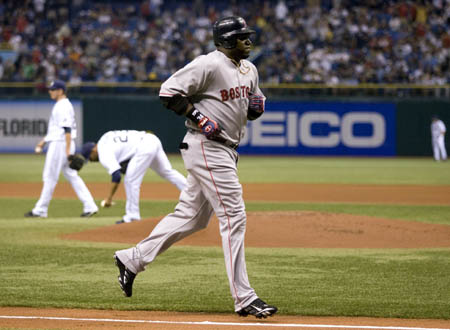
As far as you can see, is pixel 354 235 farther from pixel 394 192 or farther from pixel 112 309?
pixel 394 192

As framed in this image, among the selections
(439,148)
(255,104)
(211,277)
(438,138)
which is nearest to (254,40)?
(438,138)

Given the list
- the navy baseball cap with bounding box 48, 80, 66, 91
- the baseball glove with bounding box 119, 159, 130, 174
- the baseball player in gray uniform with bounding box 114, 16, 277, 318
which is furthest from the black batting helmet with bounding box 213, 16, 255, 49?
the navy baseball cap with bounding box 48, 80, 66, 91

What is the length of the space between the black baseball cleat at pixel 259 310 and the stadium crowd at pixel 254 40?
85.3 ft

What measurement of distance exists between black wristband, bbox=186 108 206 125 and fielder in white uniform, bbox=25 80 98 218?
7.75m

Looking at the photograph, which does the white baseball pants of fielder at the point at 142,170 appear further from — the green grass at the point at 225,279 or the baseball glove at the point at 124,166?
the green grass at the point at 225,279

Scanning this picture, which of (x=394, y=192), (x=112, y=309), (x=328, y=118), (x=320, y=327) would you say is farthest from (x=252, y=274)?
(x=328, y=118)

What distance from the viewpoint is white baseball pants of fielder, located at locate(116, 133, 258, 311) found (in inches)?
231

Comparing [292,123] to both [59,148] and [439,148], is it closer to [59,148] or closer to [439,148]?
[439,148]

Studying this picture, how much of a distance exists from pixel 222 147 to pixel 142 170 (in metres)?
6.15

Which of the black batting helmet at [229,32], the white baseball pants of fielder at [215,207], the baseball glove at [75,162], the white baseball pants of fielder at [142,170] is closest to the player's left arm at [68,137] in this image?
the baseball glove at [75,162]

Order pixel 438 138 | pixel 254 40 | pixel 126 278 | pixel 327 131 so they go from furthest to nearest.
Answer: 1. pixel 254 40
2. pixel 327 131
3. pixel 438 138
4. pixel 126 278

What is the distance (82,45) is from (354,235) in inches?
975

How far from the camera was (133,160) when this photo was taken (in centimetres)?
1204

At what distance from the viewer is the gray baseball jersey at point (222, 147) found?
584 centimetres
